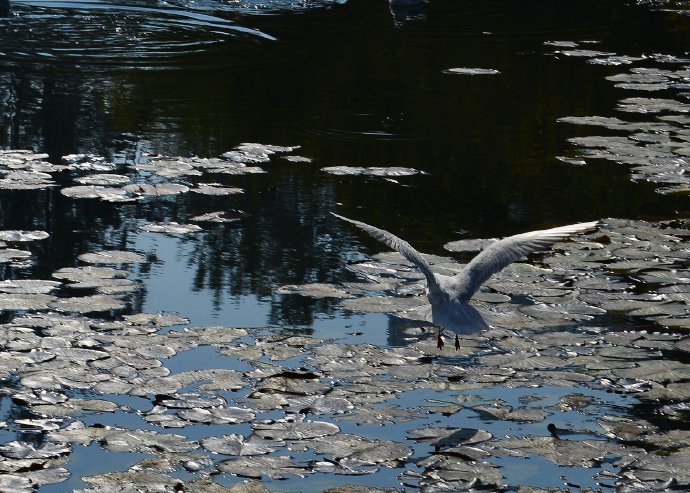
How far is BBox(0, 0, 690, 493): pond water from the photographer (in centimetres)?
394

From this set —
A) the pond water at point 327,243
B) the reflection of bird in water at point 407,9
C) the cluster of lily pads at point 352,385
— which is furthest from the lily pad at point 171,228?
the reflection of bird in water at point 407,9

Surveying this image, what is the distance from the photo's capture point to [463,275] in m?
4.62

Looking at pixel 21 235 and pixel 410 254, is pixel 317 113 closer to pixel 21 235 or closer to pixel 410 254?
pixel 21 235

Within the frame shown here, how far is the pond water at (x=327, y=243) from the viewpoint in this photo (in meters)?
3.94

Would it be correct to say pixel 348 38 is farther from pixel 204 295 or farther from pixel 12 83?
pixel 204 295

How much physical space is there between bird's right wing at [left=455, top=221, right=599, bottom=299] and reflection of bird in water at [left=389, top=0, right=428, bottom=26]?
7.74 m

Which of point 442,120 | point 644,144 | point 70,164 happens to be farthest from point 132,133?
point 644,144

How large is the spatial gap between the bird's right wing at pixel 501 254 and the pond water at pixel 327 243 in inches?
12.5

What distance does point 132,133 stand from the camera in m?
7.85

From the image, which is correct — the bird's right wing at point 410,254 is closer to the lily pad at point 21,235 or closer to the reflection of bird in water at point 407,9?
the lily pad at point 21,235

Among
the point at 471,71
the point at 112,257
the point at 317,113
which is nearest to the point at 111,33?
the point at 317,113

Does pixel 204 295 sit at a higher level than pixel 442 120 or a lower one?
lower

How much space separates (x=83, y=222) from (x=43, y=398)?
212cm

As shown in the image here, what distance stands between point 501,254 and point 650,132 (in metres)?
3.67
